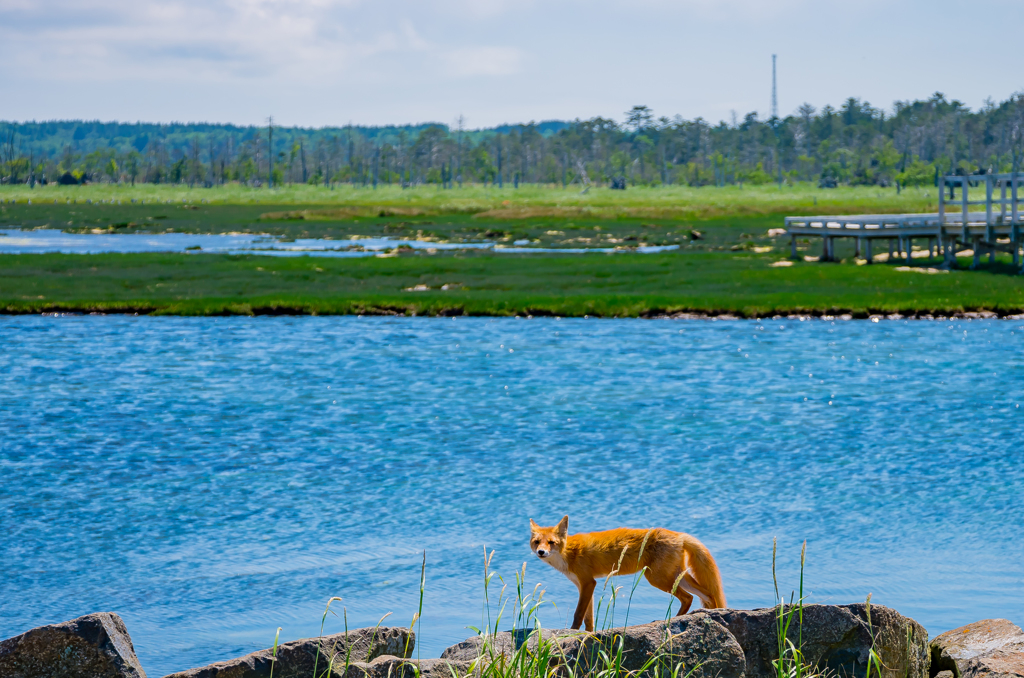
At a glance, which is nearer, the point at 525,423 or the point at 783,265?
the point at 525,423

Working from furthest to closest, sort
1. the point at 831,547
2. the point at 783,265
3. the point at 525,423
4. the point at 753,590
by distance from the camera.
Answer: the point at 783,265, the point at 525,423, the point at 831,547, the point at 753,590

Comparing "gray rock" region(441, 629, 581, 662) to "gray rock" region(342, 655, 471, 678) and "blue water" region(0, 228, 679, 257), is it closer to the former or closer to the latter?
"gray rock" region(342, 655, 471, 678)

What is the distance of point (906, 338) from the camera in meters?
30.6

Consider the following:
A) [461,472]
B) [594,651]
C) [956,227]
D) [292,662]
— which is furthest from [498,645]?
[956,227]

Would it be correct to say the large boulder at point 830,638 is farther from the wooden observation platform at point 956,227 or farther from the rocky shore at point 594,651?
the wooden observation platform at point 956,227

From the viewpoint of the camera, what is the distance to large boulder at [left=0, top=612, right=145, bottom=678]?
6359 millimetres

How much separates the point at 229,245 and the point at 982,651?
222ft

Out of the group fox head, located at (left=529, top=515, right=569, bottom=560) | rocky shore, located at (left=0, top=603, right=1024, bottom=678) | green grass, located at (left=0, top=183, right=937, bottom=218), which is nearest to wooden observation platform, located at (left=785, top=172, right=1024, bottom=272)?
rocky shore, located at (left=0, top=603, right=1024, bottom=678)

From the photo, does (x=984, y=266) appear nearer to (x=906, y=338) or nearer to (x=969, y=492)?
(x=906, y=338)

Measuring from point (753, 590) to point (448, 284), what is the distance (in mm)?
32582

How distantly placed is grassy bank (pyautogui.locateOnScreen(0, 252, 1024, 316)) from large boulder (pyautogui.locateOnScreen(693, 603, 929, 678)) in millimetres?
28811

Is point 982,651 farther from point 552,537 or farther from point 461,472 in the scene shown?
point 461,472

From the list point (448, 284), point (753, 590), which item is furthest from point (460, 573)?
point (448, 284)

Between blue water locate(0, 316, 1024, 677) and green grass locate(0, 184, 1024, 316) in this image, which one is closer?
blue water locate(0, 316, 1024, 677)
